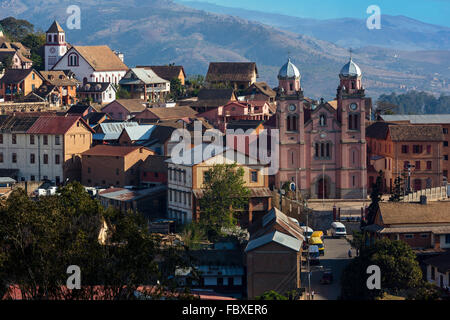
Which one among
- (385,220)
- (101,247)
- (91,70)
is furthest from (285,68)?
(91,70)

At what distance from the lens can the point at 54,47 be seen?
131125mm

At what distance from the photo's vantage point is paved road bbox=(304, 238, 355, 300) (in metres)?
53.1

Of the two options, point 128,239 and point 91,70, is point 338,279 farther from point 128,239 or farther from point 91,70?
point 91,70

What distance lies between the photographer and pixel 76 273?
38094 mm

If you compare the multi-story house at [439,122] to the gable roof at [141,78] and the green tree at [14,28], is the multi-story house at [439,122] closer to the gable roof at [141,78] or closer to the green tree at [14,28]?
the gable roof at [141,78]

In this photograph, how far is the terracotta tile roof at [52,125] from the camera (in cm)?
8094

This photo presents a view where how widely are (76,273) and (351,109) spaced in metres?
44.2

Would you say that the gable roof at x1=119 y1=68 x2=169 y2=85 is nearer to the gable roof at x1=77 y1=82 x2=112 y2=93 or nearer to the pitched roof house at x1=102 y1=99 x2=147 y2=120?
the gable roof at x1=77 y1=82 x2=112 y2=93

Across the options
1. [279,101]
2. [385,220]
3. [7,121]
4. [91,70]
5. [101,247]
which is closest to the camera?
[101,247]

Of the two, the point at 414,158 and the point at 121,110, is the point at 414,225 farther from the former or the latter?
the point at 121,110

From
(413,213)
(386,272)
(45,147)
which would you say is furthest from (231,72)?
(386,272)

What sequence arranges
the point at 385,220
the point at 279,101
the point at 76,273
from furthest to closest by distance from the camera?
the point at 279,101 < the point at 385,220 < the point at 76,273

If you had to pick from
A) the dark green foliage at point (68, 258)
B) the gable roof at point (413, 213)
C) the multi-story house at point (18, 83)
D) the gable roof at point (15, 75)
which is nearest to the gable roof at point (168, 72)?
the gable roof at point (15, 75)

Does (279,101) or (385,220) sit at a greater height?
(279,101)
